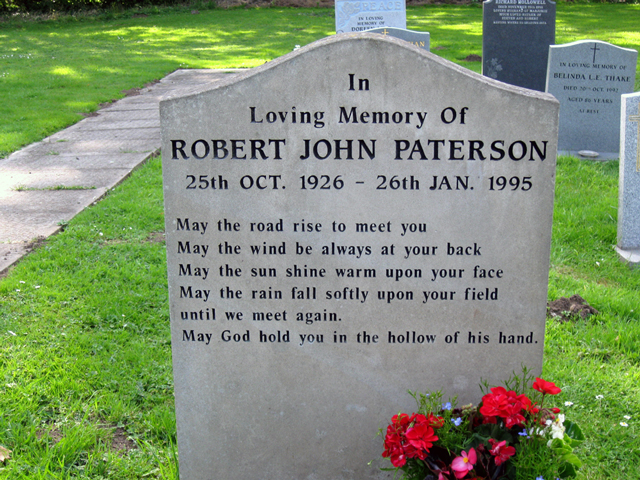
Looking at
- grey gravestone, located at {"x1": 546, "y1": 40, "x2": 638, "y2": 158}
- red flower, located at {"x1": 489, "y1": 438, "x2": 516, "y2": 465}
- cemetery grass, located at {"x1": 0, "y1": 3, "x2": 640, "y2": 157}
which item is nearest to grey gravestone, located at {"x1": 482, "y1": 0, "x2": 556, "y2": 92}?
grey gravestone, located at {"x1": 546, "y1": 40, "x2": 638, "y2": 158}

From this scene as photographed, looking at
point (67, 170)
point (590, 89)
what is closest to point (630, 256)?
point (590, 89)

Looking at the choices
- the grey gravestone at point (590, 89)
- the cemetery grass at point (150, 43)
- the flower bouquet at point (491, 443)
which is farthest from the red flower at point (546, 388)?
the cemetery grass at point (150, 43)

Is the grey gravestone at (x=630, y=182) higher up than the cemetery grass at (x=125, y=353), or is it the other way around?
the grey gravestone at (x=630, y=182)

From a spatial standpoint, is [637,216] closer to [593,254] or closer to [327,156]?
[593,254]

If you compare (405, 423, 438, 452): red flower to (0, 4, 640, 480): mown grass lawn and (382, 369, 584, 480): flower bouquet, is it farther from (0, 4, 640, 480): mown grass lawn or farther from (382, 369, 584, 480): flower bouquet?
(0, 4, 640, 480): mown grass lawn

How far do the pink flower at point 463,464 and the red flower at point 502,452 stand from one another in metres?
0.08

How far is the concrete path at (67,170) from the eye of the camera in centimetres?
537

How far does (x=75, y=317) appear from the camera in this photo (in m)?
3.94

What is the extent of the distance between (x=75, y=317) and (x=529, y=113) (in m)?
3.10

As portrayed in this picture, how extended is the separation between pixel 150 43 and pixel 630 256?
1815 cm

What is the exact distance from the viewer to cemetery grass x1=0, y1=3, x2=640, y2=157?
10773 millimetres

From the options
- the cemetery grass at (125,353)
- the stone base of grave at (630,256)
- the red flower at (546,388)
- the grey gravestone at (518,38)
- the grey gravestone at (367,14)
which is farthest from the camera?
the grey gravestone at (367,14)

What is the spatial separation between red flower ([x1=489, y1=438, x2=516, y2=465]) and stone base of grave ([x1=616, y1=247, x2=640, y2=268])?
10.7ft

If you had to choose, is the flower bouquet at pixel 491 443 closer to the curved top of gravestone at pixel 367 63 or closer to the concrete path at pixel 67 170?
the curved top of gravestone at pixel 367 63
